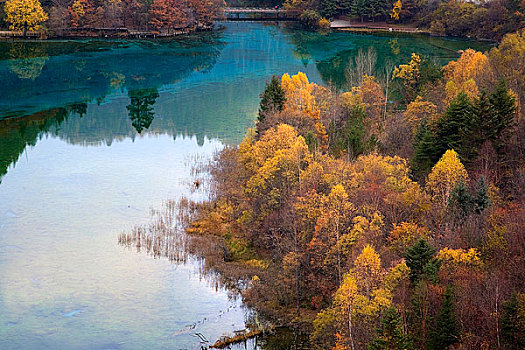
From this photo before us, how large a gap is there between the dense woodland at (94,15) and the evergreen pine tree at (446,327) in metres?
108

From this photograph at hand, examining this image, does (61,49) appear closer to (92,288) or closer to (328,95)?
(328,95)

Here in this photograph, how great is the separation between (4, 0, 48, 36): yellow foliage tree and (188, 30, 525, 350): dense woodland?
75636 millimetres

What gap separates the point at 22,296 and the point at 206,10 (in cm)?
10747

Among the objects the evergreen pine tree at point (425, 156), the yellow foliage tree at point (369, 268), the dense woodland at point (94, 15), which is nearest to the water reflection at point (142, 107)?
the evergreen pine tree at point (425, 156)

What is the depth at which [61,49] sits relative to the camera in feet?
365

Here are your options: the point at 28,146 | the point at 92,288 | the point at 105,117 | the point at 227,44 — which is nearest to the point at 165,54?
the point at 227,44

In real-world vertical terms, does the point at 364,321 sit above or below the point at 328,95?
below

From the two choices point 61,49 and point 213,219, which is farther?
point 61,49

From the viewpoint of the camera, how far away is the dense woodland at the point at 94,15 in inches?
4644

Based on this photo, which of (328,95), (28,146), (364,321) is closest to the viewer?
(364,321)

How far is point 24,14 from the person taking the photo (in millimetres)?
117500

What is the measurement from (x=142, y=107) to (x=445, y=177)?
50.6 metres

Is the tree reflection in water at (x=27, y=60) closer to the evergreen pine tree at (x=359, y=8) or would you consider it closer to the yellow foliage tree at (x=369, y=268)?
the evergreen pine tree at (x=359, y=8)

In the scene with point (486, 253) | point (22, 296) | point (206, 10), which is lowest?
point (22, 296)
